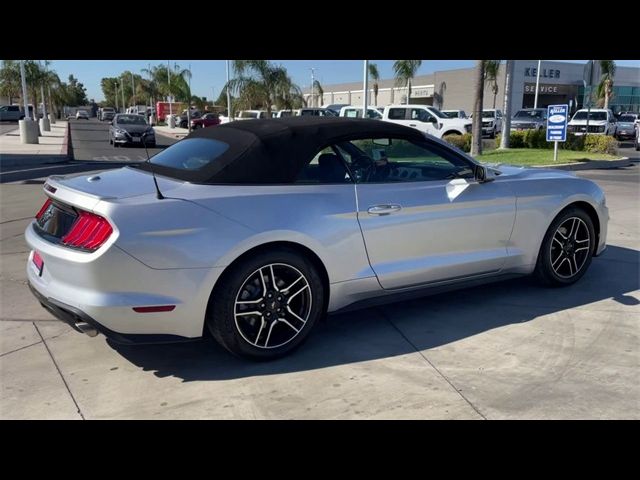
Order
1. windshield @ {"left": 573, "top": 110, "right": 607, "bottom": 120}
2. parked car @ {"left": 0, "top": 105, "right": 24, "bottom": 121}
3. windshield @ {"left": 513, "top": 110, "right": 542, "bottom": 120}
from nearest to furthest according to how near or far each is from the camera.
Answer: windshield @ {"left": 573, "top": 110, "right": 607, "bottom": 120}
windshield @ {"left": 513, "top": 110, "right": 542, "bottom": 120}
parked car @ {"left": 0, "top": 105, "right": 24, "bottom": 121}

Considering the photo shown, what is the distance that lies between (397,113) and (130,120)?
12758mm

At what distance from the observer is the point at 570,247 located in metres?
5.02

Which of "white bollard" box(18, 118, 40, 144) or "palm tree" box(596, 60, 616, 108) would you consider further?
"palm tree" box(596, 60, 616, 108)

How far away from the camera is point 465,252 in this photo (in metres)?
4.35

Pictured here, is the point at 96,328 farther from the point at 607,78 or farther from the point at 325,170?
the point at 607,78

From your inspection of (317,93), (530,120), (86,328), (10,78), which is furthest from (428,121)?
(10,78)

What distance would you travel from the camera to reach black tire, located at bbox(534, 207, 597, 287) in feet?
16.0

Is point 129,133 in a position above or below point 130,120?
below

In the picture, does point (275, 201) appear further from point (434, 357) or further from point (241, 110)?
point (241, 110)

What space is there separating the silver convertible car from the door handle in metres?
0.01

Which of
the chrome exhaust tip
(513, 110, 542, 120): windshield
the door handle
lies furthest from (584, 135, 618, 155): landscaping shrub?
the chrome exhaust tip

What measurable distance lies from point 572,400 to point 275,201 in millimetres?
2149

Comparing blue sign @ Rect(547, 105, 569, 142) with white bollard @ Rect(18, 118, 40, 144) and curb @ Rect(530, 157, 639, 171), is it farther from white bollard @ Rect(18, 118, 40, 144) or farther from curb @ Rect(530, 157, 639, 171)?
white bollard @ Rect(18, 118, 40, 144)
